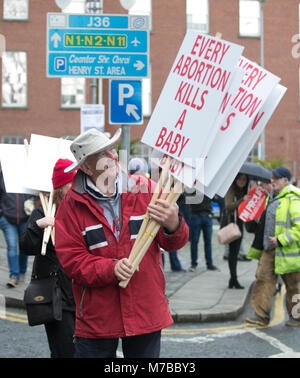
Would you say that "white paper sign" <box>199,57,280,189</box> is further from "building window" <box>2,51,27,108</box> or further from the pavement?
"building window" <box>2,51,27,108</box>

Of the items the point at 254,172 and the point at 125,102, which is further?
the point at 254,172

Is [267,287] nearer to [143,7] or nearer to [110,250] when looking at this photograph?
[110,250]

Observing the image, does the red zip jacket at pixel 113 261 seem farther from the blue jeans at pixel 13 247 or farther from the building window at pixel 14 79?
the building window at pixel 14 79

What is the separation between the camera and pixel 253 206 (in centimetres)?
855

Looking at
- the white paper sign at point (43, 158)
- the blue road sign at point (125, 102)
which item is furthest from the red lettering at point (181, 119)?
the blue road sign at point (125, 102)

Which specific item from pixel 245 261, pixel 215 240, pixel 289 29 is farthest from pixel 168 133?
pixel 289 29

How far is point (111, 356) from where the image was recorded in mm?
3383

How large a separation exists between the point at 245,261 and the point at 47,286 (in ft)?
28.8

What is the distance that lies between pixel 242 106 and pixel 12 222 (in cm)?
666

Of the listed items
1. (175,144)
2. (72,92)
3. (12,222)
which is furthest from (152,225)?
(72,92)

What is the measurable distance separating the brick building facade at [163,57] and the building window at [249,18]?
27 centimetres

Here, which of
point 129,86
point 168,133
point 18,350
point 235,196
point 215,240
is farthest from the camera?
point 215,240

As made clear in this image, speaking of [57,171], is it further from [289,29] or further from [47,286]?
[289,29]

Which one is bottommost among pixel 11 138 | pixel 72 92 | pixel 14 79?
pixel 11 138
